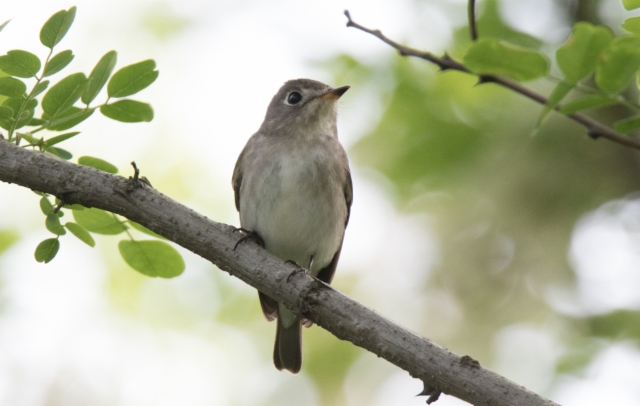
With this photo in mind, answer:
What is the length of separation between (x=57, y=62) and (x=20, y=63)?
0.60 ft

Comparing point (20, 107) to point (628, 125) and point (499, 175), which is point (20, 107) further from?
point (499, 175)

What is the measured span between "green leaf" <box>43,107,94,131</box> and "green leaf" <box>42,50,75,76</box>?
0.80 ft

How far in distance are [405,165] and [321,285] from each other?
3320mm

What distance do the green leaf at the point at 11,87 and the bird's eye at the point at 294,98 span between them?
357 cm

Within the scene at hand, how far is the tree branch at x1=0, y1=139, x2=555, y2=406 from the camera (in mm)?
3275

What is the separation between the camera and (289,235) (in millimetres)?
6035

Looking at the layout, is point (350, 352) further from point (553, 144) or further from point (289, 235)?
point (553, 144)

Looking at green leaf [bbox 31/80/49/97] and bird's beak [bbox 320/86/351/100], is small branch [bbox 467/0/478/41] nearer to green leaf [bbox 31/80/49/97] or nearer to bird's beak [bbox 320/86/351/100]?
green leaf [bbox 31/80/49/97]

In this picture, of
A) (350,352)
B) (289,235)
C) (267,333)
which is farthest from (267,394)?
(289,235)

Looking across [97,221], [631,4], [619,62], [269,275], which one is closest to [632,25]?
[631,4]

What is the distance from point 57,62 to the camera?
142 inches

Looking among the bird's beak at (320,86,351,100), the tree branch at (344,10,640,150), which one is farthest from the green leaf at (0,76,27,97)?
the bird's beak at (320,86,351,100)

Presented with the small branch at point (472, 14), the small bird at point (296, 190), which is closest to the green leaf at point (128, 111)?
the small bird at point (296, 190)

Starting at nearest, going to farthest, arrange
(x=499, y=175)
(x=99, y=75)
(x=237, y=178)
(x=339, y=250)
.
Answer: (x=99, y=75)
(x=237, y=178)
(x=339, y=250)
(x=499, y=175)
